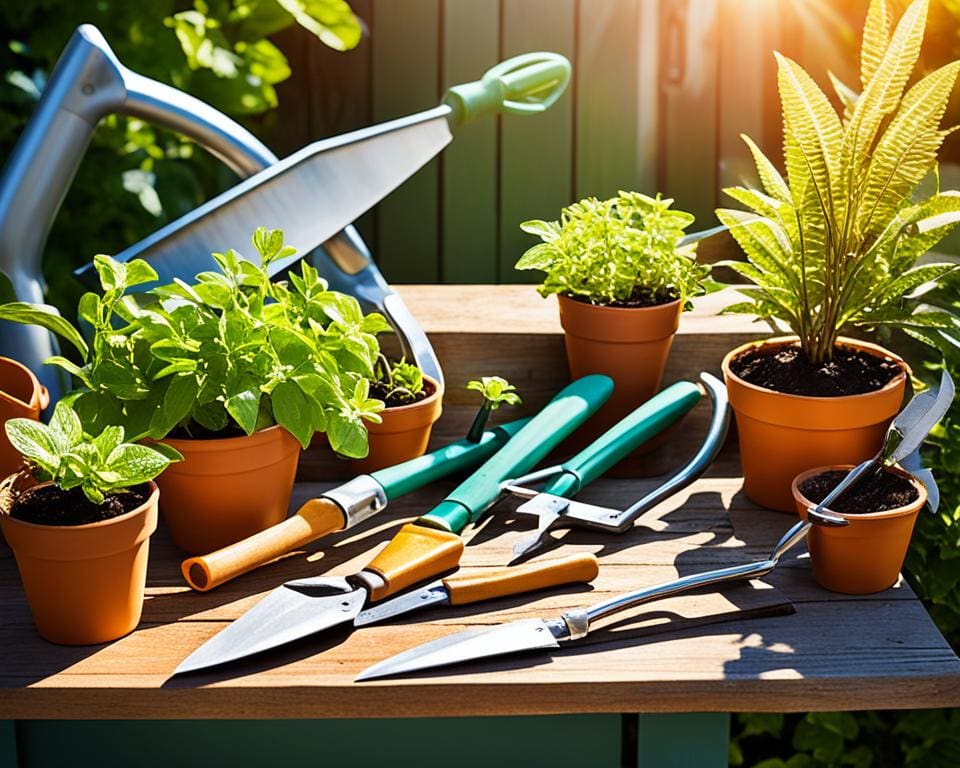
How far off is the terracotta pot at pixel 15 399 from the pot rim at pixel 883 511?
72 centimetres

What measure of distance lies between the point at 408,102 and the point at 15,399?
1421mm

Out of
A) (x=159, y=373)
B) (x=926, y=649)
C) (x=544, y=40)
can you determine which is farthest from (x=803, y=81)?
(x=544, y=40)

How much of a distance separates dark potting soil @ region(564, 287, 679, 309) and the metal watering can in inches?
7.4

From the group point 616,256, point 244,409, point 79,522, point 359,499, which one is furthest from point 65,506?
point 616,256

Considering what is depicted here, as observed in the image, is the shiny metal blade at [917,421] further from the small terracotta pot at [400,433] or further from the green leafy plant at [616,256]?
the small terracotta pot at [400,433]

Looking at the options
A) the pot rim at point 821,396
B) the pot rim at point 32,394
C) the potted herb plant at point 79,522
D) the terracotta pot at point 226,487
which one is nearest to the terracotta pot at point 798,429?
the pot rim at point 821,396

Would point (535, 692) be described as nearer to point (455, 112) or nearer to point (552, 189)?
point (455, 112)

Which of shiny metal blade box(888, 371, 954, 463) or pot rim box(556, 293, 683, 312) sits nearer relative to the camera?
shiny metal blade box(888, 371, 954, 463)

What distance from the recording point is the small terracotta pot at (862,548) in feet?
3.26

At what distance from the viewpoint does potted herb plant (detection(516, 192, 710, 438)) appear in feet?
4.15

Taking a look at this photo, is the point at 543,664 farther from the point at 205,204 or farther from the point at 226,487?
the point at 205,204

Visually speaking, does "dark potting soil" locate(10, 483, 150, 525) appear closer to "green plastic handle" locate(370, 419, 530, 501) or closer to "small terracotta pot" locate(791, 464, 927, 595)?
"green plastic handle" locate(370, 419, 530, 501)

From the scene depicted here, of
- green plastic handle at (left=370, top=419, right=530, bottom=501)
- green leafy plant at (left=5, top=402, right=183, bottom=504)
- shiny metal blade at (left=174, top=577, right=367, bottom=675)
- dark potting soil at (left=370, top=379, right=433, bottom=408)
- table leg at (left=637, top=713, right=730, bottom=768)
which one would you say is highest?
green leafy plant at (left=5, top=402, right=183, bottom=504)

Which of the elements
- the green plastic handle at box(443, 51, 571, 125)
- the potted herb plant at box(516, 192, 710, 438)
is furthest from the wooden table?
the green plastic handle at box(443, 51, 571, 125)
